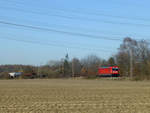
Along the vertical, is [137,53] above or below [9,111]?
above

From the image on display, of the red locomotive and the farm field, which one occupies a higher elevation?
the red locomotive

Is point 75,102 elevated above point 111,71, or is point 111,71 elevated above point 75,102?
point 111,71

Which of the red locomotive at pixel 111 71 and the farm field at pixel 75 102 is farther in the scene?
the red locomotive at pixel 111 71

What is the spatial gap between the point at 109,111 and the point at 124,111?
83 centimetres

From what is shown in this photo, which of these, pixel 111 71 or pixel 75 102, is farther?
pixel 111 71

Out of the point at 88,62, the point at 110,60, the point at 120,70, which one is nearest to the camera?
the point at 120,70

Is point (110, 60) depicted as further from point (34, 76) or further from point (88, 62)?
point (34, 76)

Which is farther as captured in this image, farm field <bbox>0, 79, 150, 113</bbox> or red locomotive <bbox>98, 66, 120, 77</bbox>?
red locomotive <bbox>98, 66, 120, 77</bbox>

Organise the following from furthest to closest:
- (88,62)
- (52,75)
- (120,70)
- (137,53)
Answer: (88,62) → (52,75) → (137,53) → (120,70)

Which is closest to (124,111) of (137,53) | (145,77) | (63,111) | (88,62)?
(63,111)

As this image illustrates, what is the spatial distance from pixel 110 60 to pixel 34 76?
121 ft

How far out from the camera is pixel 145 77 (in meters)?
74.2

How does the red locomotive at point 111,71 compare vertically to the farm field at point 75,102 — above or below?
above

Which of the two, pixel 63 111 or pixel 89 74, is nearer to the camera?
pixel 63 111
